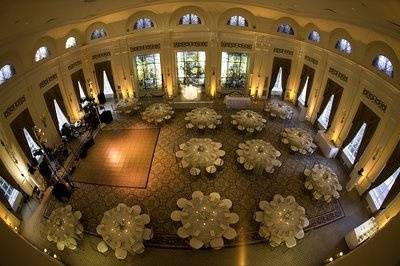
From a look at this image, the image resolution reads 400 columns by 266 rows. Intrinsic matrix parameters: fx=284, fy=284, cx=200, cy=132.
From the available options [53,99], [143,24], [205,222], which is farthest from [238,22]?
[205,222]

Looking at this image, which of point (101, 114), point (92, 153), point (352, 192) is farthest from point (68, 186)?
point (352, 192)

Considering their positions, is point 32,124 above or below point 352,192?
above

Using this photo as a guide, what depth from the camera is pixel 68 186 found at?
12.6m

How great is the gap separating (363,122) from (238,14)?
8.81 metres

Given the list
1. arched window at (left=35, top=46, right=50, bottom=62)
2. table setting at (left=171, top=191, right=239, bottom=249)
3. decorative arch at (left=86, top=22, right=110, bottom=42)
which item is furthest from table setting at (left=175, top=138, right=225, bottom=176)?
decorative arch at (left=86, top=22, right=110, bottom=42)

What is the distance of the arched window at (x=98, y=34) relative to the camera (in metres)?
16.2

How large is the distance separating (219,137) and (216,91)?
471 cm

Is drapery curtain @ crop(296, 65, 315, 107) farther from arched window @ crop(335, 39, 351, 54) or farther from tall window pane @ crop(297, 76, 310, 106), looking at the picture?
arched window @ crop(335, 39, 351, 54)

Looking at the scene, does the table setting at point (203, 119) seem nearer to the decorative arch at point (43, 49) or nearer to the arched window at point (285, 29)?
the arched window at point (285, 29)

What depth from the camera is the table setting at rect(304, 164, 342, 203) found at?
38.5 ft

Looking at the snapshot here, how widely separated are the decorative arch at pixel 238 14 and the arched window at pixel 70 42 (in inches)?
325

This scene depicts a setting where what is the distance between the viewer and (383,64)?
11.7 meters

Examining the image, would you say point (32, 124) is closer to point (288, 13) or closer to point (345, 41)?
point (288, 13)

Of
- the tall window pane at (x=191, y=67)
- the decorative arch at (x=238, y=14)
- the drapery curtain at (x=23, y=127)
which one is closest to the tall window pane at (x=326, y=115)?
the decorative arch at (x=238, y=14)
